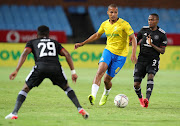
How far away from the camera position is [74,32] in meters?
28.5

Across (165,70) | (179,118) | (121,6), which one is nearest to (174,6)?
(121,6)

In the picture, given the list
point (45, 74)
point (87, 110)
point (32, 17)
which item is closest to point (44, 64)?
point (45, 74)

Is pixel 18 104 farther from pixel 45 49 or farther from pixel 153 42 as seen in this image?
pixel 153 42

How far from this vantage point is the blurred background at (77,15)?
92.2 feet

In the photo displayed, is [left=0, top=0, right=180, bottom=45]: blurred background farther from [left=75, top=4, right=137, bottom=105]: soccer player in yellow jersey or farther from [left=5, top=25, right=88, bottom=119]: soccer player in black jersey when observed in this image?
[left=5, top=25, right=88, bottom=119]: soccer player in black jersey

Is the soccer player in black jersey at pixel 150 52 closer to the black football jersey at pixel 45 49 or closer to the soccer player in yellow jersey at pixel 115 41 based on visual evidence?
the soccer player in yellow jersey at pixel 115 41

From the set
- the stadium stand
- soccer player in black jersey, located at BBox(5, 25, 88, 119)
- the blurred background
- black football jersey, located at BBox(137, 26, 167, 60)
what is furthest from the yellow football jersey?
the stadium stand

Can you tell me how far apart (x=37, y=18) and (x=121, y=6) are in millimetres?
6924

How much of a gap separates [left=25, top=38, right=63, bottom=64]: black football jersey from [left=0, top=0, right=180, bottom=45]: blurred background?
1990cm

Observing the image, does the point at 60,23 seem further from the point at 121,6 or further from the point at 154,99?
the point at 154,99

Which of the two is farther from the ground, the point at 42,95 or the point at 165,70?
the point at 42,95

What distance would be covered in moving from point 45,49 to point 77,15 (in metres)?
23.7

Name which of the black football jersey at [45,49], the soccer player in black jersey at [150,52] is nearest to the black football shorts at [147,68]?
the soccer player in black jersey at [150,52]

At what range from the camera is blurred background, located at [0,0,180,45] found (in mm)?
28094
